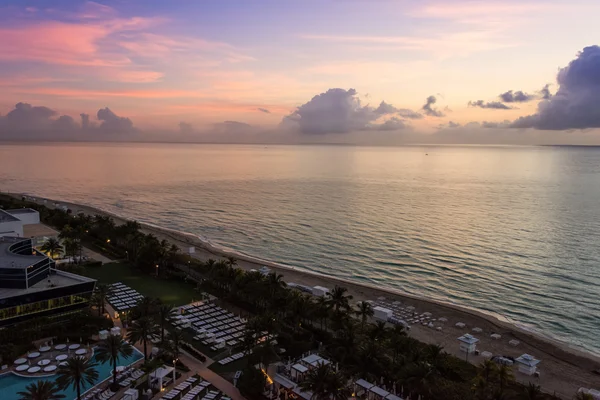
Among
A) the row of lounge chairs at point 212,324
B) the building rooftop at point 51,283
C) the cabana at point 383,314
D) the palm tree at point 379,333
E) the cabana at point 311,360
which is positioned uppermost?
the building rooftop at point 51,283

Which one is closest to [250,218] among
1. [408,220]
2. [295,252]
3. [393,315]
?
[295,252]

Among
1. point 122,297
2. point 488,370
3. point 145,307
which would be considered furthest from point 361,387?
point 122,297

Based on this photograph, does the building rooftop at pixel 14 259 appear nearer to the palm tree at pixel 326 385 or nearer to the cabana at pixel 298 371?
the cabana at pixel 298 371

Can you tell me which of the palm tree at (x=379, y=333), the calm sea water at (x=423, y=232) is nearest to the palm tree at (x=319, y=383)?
the palm tree at (x=379, y=333)

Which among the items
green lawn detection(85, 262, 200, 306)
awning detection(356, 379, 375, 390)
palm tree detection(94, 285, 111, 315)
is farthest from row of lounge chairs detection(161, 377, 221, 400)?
green lawn detection(85, 262, 200, 306)

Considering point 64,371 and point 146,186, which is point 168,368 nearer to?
point 64,371

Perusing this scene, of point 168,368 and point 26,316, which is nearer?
point 168,368
